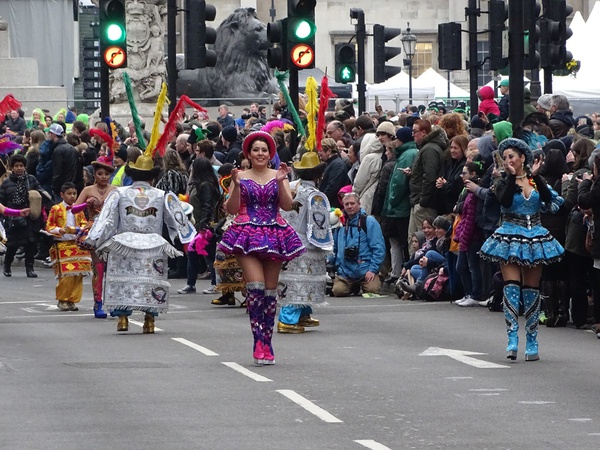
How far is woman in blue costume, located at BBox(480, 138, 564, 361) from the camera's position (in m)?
14.2

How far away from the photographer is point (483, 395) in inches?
478

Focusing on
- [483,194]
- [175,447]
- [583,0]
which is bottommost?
[175,447]

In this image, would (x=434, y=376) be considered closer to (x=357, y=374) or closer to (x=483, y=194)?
(x=357, y=374)

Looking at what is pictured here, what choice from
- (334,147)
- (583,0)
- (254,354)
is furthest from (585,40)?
(583,0)

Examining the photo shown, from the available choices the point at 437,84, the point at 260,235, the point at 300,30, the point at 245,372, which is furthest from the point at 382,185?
the point at 437,84

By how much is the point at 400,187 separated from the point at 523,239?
7114 mm

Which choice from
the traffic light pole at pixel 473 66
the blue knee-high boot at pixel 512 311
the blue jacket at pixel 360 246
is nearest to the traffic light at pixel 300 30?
the blue jacket at pixel 360 246

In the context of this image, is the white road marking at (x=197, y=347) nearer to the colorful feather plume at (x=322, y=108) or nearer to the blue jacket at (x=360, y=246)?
the colorful feather plume at (x=322, y=108)

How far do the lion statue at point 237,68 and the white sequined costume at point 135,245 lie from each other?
2246cm

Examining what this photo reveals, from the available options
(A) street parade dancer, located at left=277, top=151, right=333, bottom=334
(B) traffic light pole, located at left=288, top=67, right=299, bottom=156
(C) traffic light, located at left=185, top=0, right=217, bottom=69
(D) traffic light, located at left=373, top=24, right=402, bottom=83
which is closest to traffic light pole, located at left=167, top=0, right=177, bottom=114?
(C) traffic light, located at left=185, top=0, right=217, bottom=69

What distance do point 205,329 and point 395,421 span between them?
21.7 feet

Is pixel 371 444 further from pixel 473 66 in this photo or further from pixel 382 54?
pixel 473 66

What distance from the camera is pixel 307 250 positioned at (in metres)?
16.8

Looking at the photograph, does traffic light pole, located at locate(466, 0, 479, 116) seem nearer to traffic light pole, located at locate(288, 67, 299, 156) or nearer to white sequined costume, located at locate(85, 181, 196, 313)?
traffic light pole, located at locate(288, 67, 299, 156)
